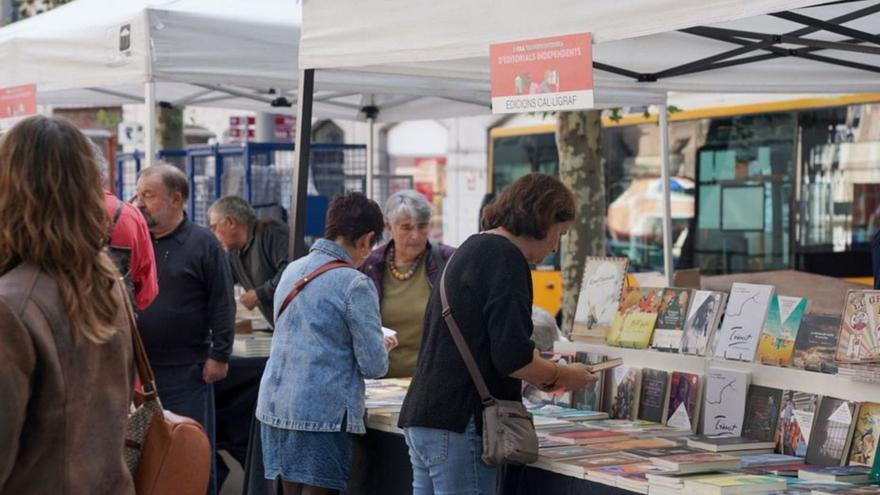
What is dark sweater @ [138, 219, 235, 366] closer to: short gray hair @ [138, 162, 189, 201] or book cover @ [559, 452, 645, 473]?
short gray hair @ [138, 162, 189, 201]

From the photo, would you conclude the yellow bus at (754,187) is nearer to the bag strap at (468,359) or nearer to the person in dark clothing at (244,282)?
the person in dark clothing at (244,282)

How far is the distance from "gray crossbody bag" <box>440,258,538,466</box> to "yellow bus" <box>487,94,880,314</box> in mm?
8869

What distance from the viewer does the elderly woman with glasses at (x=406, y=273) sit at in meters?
5.68

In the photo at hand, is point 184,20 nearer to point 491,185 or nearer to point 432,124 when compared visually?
point 491,185

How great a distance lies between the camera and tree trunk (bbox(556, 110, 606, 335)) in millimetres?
10531

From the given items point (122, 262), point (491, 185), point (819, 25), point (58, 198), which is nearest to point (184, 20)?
point (122, 262)

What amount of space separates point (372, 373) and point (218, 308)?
1.45 m

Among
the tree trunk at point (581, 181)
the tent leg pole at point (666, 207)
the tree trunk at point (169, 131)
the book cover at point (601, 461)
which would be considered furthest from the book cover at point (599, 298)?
the tree trunk at point (169, 131)

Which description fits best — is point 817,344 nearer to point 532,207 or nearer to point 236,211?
point 532,207

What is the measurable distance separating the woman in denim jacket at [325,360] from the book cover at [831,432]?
4.64ft

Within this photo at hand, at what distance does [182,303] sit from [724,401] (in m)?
2.39

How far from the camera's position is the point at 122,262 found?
4.72 metres

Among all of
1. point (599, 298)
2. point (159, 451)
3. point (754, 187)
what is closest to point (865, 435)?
point (599, 298)

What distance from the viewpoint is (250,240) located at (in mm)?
7520
